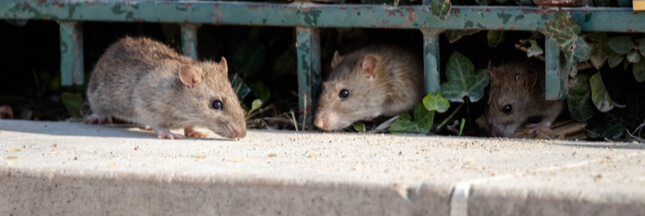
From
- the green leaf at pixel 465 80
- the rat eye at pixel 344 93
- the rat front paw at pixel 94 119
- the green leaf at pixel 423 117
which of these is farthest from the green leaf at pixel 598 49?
the rat front paw at pixel 94 119

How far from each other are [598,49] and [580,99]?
42cm

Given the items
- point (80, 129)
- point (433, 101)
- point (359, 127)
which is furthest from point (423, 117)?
point (80, 129)

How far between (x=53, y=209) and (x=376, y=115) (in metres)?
3.04

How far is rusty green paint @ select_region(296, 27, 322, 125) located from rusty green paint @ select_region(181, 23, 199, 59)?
81 cm

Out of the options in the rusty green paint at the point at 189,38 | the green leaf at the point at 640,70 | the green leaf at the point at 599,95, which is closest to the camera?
the green leaf at the point at 640,70

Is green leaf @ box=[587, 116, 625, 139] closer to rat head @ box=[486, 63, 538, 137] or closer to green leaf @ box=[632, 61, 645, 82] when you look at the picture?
green leaf @ box=[632, 61, 645, 82]

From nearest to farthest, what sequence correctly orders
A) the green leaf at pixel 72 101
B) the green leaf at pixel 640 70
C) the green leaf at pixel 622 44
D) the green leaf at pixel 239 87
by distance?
the green leaf at pixel 622 44 < the green leaf at pixel 640 70 < the green leaf at pixel 239 87 < the green leaf at pixel 72 101

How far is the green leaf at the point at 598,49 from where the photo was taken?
5.15 m

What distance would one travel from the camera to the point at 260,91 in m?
6.52

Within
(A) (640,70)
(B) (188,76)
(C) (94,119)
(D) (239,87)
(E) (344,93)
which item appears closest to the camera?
(A) (640,70)

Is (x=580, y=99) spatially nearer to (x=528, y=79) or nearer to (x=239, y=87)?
(x=528, y=79)

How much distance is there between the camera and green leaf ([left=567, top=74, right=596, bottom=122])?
5402mm

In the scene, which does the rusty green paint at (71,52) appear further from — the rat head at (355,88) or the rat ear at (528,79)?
the rat ear at (528,79)

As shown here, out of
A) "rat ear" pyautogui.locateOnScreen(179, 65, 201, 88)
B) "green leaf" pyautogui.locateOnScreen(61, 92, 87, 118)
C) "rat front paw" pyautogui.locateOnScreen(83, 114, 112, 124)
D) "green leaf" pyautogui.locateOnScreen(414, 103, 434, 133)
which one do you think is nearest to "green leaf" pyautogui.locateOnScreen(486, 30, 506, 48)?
"green leaf" pyautogui.locateOnScreen(414, 103, 434, 133)
